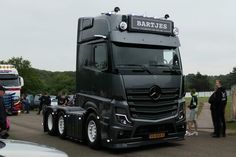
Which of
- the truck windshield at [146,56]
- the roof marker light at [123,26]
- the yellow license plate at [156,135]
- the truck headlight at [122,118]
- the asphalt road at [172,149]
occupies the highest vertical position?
the roof marker light at [123,26]

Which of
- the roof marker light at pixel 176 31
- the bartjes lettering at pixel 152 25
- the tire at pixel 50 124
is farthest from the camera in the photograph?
the tire at pixel 50 124

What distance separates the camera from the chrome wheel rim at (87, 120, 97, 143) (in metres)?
12.9

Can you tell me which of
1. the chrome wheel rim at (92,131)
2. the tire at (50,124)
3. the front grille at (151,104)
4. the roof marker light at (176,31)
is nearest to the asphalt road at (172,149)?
the chrome wheel rim at (92,131)

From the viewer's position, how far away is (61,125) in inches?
614

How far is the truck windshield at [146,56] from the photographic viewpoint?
12367mm

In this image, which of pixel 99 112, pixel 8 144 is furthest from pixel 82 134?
pixel 8 144

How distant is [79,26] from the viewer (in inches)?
571

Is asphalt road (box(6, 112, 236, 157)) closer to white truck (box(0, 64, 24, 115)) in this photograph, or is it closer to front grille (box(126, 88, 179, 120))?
front grille (box(126, 88, 179, 120))

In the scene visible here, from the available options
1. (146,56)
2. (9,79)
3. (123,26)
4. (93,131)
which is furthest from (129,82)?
(9,79)

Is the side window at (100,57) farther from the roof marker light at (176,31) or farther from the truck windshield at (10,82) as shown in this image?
the truck windshield at (10,82)

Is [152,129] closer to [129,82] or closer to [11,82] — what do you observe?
[129,82]

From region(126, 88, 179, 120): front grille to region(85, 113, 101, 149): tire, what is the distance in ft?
3.57

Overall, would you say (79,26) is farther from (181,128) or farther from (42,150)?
(42,150)

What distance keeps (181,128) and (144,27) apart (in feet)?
9.95
